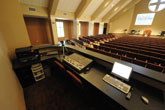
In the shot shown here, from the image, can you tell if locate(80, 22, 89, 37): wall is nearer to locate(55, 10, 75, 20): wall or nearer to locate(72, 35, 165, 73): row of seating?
locate(55, 10, 75, 20): wall

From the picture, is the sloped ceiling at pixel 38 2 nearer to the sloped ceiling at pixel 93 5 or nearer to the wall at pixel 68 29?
the wall at pixel 68 29

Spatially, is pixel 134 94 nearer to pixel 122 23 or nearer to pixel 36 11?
pixel 36 11

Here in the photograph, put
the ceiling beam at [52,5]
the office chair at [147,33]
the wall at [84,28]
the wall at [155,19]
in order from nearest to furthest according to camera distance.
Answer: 1. the ceiling beam at [52,5]
2. the wall at [84,28]
3. the wall at [155,19]
4. the office chair at [147,33]

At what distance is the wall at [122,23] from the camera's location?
1145 centimetres

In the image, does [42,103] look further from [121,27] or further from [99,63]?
[121,27]

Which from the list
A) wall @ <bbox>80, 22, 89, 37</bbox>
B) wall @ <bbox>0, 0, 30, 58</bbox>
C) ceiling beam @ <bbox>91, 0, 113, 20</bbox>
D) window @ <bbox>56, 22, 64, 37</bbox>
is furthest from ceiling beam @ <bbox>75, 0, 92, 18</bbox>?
wall @ <bbox>0, 0, 30, 58</bbox>

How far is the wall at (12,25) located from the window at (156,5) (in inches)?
599

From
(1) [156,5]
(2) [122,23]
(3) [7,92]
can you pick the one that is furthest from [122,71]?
(1) [156,5]

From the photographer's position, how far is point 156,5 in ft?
31.2

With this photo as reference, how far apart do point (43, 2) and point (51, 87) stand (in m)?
5.09

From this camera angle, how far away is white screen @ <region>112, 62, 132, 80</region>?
112 centimetres

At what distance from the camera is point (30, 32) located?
5.04 metres

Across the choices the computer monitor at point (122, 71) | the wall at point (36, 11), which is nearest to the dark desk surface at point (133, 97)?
the computer monitor at point (122, 71)

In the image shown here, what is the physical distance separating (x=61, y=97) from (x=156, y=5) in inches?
610
